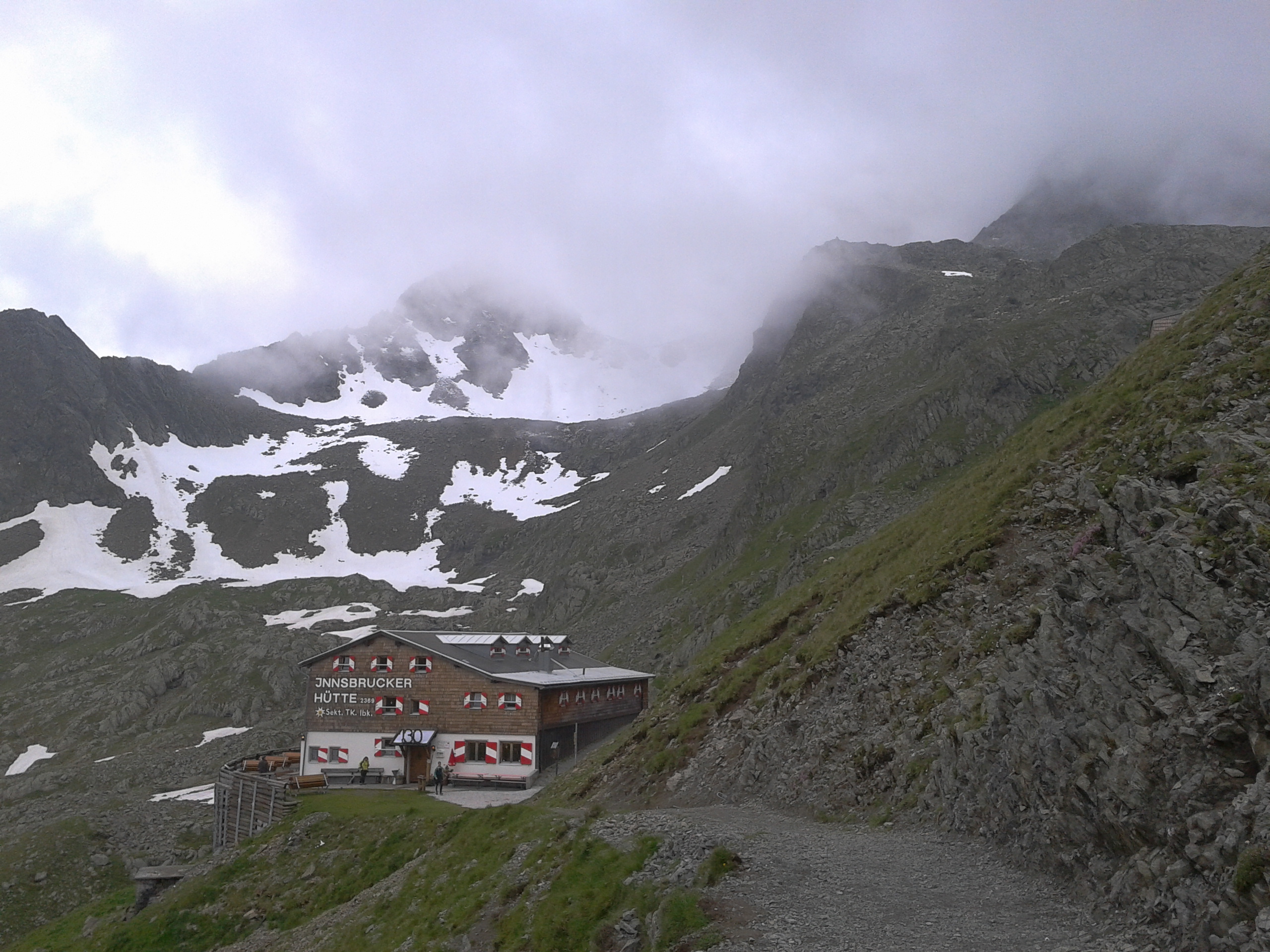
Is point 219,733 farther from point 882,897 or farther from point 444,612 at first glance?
point 882,897

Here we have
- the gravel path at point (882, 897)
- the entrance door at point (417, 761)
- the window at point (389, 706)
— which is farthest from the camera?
the window at point (389, 706)

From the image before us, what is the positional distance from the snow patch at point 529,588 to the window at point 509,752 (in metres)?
82.4

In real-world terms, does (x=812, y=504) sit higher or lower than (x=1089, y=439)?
higher

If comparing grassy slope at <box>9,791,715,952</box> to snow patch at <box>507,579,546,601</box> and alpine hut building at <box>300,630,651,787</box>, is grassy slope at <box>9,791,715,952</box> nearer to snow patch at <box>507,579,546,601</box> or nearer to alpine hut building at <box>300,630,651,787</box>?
alpine hut building at <box>300,630,651,787</box>

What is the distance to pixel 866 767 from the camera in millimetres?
18531

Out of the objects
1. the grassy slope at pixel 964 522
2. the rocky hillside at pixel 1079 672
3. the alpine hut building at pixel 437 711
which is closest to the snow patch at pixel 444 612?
the alpine hut building at pixel 437 711

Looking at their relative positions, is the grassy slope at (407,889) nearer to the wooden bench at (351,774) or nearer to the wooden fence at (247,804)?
the wooden fence at (247,804)

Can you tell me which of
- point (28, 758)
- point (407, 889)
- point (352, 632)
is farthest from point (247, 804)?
point (352, 632)

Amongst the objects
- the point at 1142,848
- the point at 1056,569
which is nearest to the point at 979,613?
the point at 1056,569

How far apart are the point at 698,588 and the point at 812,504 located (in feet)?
49.4

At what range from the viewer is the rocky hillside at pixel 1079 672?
10070 mm

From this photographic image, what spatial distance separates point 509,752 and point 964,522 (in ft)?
94.8

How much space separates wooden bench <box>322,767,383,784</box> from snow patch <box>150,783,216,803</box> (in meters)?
24.7

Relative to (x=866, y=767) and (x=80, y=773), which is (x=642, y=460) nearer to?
(x=80, y=773)
